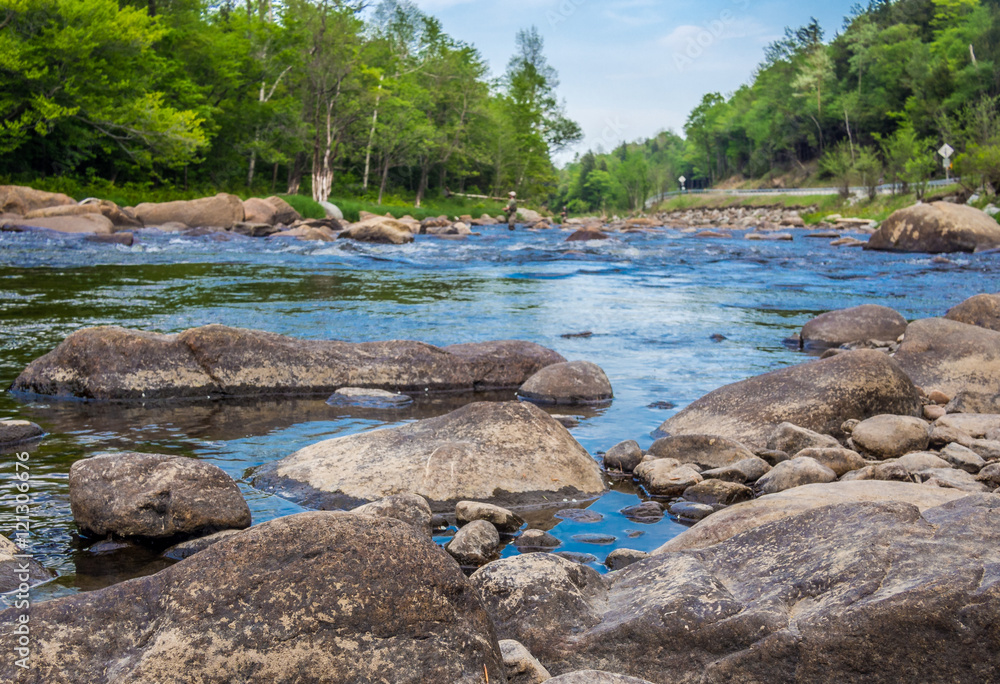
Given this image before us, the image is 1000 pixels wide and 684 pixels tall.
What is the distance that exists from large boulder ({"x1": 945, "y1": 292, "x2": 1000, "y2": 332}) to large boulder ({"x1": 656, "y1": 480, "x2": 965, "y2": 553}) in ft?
20.3

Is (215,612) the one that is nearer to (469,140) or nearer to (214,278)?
(214,278)

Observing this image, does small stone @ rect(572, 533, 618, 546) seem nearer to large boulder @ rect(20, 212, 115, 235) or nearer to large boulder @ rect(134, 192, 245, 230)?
large boulder @ rect(20, 212, 115, 235)

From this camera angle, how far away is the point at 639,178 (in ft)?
385

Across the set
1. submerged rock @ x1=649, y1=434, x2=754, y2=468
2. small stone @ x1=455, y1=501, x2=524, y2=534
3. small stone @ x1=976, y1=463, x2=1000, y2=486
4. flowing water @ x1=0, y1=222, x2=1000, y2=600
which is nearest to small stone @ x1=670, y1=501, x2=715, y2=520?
flowing water @ x1=0, y1=222, x2=1000, y2=600

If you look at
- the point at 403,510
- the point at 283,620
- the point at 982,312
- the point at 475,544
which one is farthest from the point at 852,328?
the point at 283,620

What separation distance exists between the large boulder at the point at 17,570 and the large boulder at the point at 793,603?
Answer: 184 centimetres

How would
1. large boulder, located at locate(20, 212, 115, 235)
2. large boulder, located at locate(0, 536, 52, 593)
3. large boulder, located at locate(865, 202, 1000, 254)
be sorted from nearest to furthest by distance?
large boulder, located at locate(0, 536, 52, 593), large boulder, located at locate(865, 202, 1000, 254), large boulder, located at locate(20, 212, 115, 235)

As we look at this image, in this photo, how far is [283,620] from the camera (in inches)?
86.0

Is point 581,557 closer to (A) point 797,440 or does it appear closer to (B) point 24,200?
(A) point 797,440

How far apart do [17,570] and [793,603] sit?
9.81ft

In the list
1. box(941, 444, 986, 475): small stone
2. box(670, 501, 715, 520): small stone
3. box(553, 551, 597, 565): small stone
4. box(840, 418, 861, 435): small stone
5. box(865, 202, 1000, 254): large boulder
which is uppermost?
box(865, 202, 1000, 254): large boulder

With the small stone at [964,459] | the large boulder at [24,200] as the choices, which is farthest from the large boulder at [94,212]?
the small stone at [964,459]

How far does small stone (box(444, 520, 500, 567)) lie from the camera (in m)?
3.66

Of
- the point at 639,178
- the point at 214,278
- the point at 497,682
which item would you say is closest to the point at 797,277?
the point at 214,278
